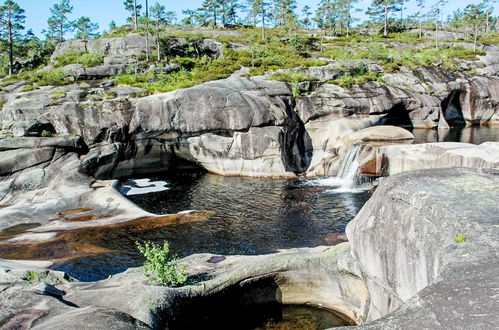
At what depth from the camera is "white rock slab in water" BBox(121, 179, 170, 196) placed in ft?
93.9

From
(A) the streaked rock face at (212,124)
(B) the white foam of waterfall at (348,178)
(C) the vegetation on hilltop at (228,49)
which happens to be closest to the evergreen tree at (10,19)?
(C) the vegetation on hilltop at (228,49)

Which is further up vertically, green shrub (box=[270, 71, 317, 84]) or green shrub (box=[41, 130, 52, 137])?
green shrub (box=[270, 71, 317, 84])

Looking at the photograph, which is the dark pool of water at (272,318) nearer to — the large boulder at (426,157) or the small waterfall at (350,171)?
the large boulder at (426,157)

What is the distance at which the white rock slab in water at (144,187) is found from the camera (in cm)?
2861

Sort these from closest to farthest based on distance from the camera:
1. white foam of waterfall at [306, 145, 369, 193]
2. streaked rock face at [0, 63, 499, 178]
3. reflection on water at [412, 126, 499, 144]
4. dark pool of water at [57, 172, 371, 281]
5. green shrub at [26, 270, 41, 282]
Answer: green shrub at [26, 270, 41, 282] < dark pool of water at [57, 172, 371, 281] < white foam of waterfall at [306, 145, 369, 193] < streaked rock face at [0, 63, 499, 178] < reflection on water at [412, 126, 499, 144]

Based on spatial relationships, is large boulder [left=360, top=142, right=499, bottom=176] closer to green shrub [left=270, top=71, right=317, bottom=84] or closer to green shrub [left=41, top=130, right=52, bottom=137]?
green shrub [left=270, top=71, right=317, bottom=84]

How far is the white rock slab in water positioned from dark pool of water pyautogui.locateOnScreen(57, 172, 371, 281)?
767mm

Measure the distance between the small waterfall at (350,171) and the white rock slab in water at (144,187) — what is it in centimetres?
1371

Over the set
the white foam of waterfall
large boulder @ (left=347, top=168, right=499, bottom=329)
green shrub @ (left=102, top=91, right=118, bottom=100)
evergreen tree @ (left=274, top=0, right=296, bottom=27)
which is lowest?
the white foam of waterfall

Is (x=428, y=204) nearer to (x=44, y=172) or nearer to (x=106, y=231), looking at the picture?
(x=106, y=231)

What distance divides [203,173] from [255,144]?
611cm

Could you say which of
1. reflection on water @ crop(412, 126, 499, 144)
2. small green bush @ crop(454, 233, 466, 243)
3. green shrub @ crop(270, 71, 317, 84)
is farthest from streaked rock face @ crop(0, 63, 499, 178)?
small green bush @ crop(454, 233, 466, 243)

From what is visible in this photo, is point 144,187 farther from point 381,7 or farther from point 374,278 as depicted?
point 381,7

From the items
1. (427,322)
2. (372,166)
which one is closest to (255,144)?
(372,166)
